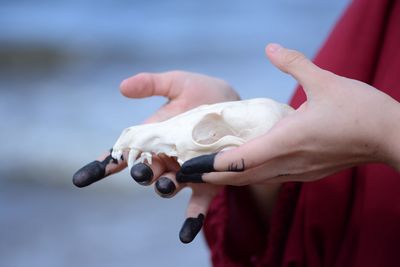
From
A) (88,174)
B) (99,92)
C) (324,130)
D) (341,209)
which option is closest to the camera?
(324,130)

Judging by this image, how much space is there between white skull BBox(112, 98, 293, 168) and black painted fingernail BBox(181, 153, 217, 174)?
0.06 meters

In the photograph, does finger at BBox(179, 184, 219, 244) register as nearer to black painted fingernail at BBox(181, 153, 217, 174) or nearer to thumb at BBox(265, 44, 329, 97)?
black painted fingernail at BBox(181, 153, 217, 174)

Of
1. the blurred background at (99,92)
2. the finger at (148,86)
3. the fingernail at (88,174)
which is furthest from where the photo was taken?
the blurred background at (99,92)

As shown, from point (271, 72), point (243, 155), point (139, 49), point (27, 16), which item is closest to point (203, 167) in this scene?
point (243, 155)

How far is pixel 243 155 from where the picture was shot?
1.92ft

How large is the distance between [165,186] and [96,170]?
0.09 meters

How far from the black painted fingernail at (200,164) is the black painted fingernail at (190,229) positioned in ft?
0.29

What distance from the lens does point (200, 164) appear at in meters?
0.61

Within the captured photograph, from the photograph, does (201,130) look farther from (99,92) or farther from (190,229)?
(99,92)

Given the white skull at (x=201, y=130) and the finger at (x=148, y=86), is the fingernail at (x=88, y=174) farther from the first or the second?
the finger at (x=148, y=86)

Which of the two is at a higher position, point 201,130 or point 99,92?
point 99,92

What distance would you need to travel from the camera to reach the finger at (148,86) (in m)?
0.79

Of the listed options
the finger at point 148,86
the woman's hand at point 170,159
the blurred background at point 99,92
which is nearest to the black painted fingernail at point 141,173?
the woman's hand at point 170,159

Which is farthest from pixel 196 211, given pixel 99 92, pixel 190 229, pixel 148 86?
pixel 99 92
